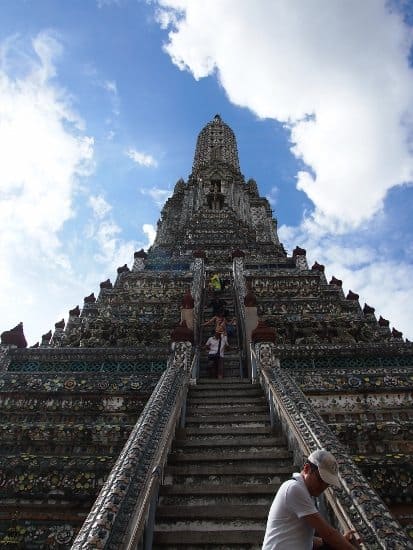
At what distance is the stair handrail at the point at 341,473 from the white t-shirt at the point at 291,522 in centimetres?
84

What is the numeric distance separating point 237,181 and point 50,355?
107 ft

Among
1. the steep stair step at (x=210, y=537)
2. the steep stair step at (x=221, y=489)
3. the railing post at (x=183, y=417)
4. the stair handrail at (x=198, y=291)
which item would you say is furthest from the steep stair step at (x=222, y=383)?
the steep stair step at (x=210, y=537)

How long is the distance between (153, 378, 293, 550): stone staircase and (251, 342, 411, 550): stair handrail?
39 centimetres

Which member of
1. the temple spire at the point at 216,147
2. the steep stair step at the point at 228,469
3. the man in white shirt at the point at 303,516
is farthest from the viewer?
the temple spire at the point at 216,147

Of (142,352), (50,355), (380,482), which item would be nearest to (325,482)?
(380,482)

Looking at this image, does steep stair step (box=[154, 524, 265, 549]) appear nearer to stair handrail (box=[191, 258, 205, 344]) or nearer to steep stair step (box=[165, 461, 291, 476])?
steep stair step (box=[165, 461, 291, 476])

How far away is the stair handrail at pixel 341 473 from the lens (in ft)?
10.5

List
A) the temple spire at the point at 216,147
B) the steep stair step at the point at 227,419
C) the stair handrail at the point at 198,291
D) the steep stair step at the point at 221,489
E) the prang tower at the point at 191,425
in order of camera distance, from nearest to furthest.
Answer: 1. the prang tower at the point at 191,425
2. the steep stair step at the point at 221,489
3. the steep stair step at the point at 227,419
4. the stair handrail at the point at 198,291
5. the temple spire at the point at 216,147

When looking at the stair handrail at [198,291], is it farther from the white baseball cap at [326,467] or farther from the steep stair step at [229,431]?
the white baseball cap at [326,467]

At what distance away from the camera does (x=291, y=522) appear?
267cm

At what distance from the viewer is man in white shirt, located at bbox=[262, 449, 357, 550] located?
259 centimetres

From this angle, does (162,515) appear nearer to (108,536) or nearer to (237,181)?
(108,536)

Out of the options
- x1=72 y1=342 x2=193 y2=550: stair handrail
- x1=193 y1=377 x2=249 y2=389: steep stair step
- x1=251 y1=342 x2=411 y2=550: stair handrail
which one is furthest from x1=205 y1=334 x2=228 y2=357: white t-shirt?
x1=72 y1=342 x2=193 y2=550: stair handrail

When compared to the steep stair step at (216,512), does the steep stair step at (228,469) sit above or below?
above
